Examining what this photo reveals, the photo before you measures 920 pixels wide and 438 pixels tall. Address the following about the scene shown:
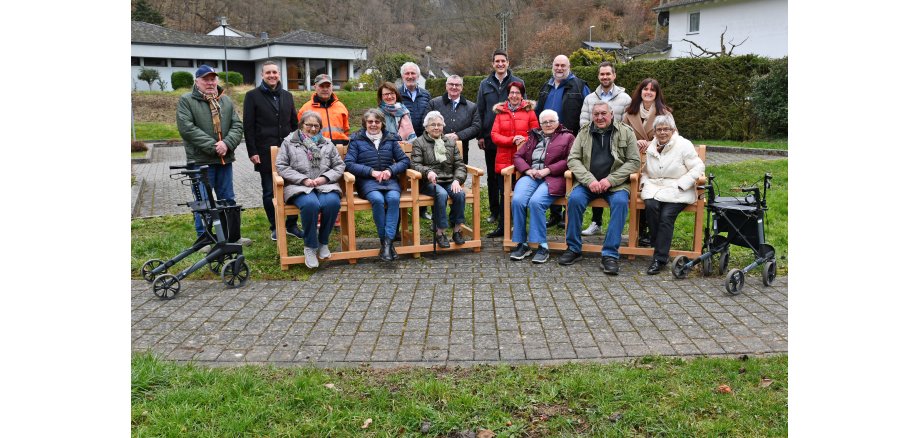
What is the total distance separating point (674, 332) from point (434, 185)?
305 centimetres

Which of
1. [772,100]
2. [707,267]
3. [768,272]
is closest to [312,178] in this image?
[707,267]

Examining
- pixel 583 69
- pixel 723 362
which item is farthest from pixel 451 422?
pixel 583 69

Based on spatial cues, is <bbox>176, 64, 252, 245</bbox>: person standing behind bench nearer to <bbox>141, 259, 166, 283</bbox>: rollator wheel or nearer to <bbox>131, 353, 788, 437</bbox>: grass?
<bbox>141, 259, 166, 283</bbox>: rollator wheel

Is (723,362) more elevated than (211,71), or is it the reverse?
(211,71)

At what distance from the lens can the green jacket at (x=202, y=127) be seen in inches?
263

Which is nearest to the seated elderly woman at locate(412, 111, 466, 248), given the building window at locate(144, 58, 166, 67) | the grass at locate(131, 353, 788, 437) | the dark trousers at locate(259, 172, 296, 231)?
the dark trousers at locate(259, 172, 296, 231)

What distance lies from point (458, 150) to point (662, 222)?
2.18m

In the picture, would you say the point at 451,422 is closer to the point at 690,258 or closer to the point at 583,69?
the point at 690,258

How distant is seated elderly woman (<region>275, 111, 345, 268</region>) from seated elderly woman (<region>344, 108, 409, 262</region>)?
229 mm

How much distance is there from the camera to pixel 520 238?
659cm

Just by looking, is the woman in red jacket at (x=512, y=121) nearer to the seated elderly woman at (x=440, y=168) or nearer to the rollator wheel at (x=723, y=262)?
the seated elderly woman at (x=440, y=168)

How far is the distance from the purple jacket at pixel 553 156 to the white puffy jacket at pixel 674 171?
0.82m

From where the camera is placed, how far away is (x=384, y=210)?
21.5 ft

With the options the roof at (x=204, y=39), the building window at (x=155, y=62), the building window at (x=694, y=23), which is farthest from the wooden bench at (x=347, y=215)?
the building window at (x=155, y=62)
